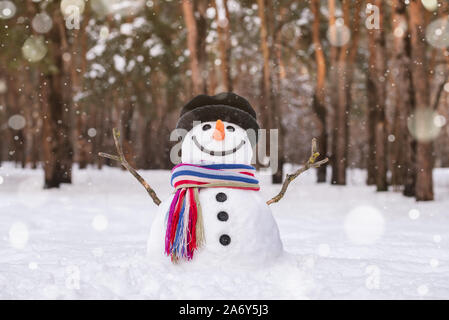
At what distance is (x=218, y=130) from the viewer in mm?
3520

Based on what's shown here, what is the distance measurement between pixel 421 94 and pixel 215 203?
7.09 meters

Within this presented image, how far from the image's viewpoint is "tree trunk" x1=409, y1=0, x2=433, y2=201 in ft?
29.9

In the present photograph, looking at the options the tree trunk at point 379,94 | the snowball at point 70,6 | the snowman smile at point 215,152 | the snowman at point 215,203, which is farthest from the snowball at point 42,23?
the snowman smile at point 215,152

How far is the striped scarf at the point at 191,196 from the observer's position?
333 cm

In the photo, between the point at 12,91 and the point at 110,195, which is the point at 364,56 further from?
the point at 12,91

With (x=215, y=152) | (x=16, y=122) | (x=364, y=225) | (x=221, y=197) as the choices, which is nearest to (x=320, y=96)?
(x=364, y=225)

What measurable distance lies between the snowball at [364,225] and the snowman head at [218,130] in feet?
7.79

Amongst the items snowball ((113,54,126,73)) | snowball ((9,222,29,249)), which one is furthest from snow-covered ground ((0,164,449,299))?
snowball ((113,54,126,73))

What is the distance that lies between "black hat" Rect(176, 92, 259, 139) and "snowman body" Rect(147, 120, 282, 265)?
0.33 feet

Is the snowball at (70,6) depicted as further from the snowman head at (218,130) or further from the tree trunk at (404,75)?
the snowman head at (218,130)

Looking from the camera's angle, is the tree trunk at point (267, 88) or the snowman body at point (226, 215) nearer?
the snowman body at point (226, 215)

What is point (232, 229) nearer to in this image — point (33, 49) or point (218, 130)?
point (218, 130)
